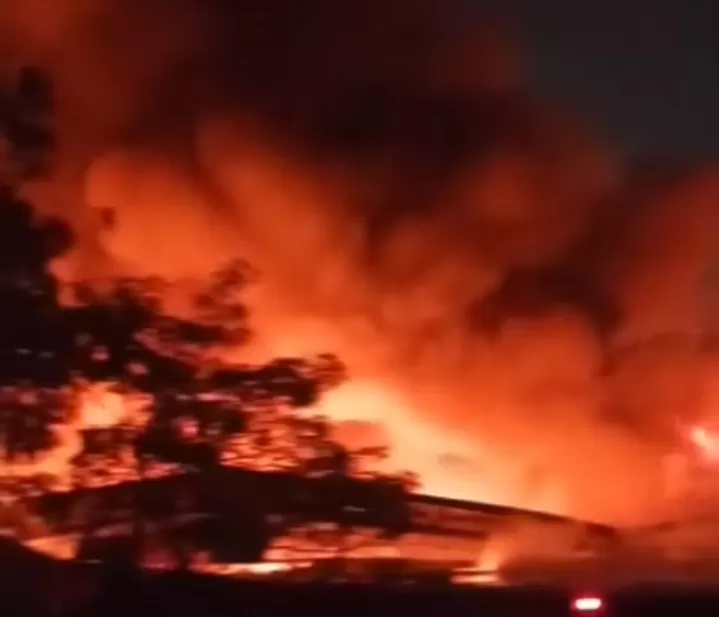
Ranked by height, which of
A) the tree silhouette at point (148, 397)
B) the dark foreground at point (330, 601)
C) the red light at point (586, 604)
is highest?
the tree silhouette at point (148, 397)

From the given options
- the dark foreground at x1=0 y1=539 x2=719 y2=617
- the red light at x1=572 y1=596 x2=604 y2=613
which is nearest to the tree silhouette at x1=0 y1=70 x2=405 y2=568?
the dark foreground at x1=0 y1=539 x2=719 y2=617

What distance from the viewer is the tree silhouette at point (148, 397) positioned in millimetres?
10109

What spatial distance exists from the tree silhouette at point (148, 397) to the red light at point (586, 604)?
7.95ft

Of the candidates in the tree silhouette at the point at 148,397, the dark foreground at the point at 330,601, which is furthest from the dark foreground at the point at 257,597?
the tree silhouette at the point at 148,397

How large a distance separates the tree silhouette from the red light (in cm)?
242

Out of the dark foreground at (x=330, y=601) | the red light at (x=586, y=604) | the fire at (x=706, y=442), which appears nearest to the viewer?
the red light at (x=586, y=604)

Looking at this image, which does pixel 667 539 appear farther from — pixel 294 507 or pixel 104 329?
pixel 104 329

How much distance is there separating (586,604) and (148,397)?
10.7 ft

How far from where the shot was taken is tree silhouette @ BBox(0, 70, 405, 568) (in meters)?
10.1

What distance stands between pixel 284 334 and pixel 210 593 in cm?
443

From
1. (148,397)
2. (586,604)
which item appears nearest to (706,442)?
(148,397)

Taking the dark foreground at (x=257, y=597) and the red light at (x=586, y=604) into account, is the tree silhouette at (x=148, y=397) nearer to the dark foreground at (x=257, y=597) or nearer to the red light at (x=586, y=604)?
the dark foreground at (x=257, y=597)

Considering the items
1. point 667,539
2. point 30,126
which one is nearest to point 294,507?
point 667,539

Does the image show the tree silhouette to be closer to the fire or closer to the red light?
the red light
